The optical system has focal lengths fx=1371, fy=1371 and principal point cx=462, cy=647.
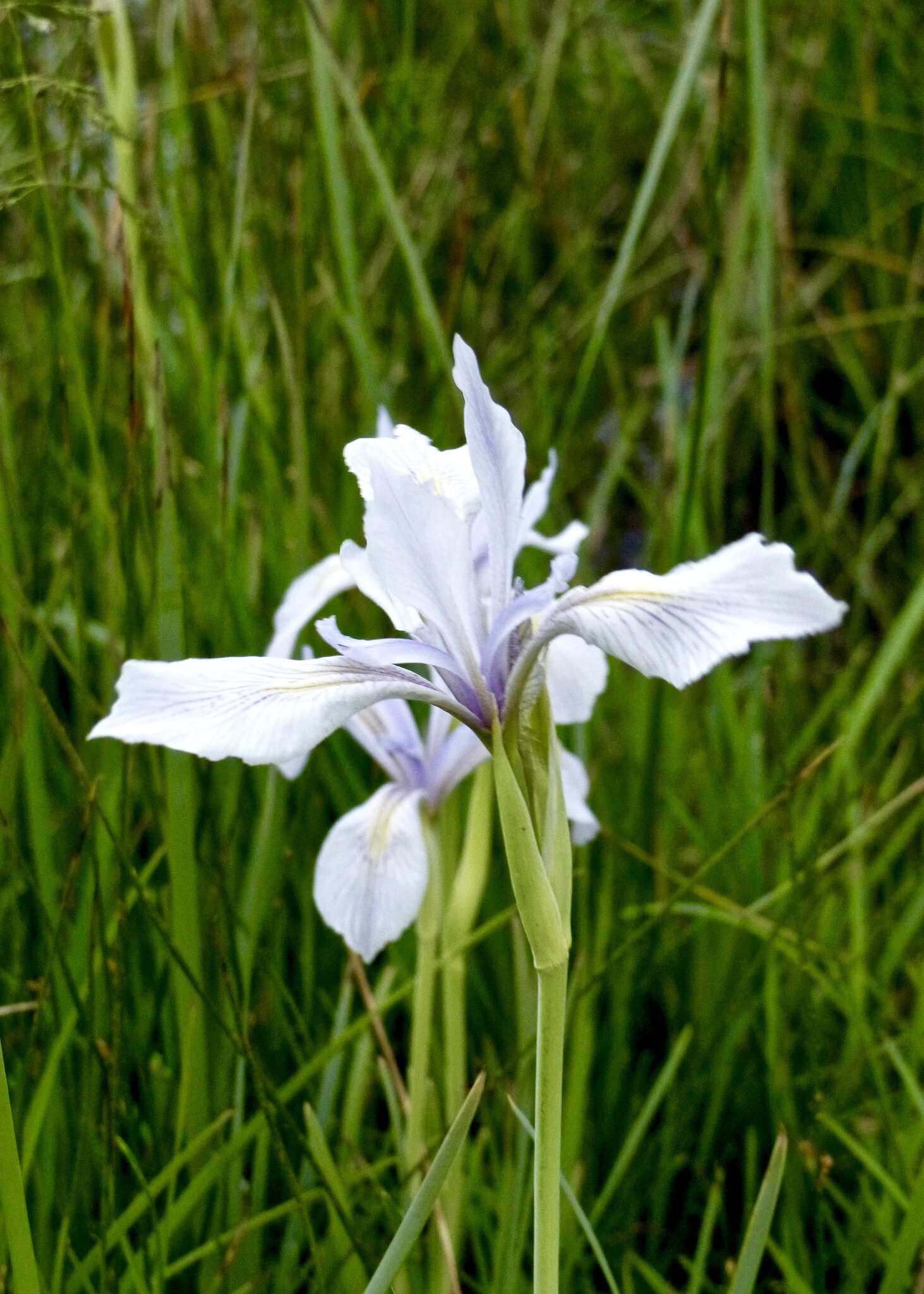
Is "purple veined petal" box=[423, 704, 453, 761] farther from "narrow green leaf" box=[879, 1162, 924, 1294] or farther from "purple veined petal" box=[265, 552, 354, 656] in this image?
"narrow green leaf" box=[879, 1162, 924, 1294]

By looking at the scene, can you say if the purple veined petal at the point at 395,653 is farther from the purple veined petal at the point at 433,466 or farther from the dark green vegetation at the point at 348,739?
the dark green vegetation at the point at 348,739

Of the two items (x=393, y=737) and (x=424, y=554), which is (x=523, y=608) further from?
(x=393, y=737)

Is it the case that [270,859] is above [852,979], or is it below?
above

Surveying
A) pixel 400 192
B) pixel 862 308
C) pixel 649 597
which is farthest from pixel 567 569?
pixel 862 308

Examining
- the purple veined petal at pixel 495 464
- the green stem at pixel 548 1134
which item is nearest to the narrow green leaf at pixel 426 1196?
the green stem at pixel 548 1134

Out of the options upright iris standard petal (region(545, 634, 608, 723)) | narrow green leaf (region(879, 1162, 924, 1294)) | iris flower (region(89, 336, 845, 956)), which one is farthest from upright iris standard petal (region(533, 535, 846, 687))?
narrow green leaf (region(879, 1162, 924, 1294))

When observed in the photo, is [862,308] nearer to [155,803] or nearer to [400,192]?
[400,192]
